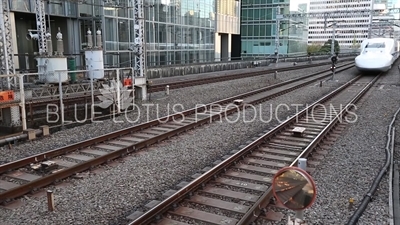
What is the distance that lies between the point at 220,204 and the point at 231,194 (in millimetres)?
466

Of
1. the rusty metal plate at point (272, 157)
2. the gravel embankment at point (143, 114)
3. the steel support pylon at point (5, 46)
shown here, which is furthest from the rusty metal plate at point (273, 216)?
the steel support pylon at point (5, 46)

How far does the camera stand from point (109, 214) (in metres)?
5.86

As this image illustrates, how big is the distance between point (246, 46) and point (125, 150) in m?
56.4

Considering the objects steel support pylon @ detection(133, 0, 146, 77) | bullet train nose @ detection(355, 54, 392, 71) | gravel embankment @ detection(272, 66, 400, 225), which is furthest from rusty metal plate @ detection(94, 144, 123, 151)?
bullet train nose @ detection(355, 54, 392, 71)

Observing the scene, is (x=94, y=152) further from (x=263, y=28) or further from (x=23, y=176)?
(x=263, y=28)

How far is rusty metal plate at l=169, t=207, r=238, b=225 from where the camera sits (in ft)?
18.2

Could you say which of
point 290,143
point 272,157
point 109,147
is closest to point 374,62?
point 290,143

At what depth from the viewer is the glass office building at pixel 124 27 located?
26.5m

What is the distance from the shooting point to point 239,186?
6902 millimetres

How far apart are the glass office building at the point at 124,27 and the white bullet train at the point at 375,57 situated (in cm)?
1802

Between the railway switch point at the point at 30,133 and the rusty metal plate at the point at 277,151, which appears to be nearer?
the rusty metal plate at the point at 277,151

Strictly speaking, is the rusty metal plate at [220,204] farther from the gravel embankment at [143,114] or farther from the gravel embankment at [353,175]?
the gravel embankment at [143,114]

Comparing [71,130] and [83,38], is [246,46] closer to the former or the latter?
[83,38]

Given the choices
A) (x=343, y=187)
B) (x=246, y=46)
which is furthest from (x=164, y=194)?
(x=246, y=46)
